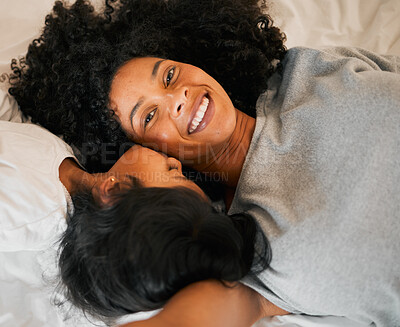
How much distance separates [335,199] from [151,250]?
0.46 meters

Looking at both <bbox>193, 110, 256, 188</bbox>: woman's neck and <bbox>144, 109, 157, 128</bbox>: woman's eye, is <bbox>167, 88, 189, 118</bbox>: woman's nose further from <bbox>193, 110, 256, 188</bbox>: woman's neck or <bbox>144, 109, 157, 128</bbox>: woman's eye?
<bbox>193, 110, 256, 188</bbox>: woman's neck

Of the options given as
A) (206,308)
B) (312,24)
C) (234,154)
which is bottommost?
(206,308)

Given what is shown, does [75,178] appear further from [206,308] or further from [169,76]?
[206,308]

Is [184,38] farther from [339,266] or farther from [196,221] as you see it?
[339,266]

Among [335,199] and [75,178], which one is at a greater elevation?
[335,199]

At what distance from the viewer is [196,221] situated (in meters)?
0.92

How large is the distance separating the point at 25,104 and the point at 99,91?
12.5 inches

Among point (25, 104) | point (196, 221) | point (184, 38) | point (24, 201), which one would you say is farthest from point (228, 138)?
point (25, 104)

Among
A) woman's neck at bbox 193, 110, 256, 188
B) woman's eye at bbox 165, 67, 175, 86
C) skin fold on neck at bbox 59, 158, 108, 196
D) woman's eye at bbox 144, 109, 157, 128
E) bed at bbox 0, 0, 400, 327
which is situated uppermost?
bed at bbox 0, 0, 400, 327

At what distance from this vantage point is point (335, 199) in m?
0.95

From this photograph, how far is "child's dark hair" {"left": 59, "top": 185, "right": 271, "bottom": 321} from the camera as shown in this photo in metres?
0.87

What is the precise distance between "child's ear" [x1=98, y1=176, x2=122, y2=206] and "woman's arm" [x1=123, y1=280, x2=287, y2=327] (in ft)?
0.98

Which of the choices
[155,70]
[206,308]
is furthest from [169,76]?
[206,308]

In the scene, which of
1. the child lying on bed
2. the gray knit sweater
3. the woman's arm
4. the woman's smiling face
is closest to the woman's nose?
the woman's smiling face
